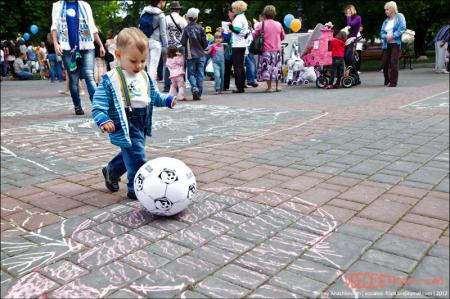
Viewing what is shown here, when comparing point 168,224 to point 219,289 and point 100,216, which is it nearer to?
point 100,216

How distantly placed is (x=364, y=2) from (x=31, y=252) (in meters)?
10.1

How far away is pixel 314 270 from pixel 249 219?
816 mm

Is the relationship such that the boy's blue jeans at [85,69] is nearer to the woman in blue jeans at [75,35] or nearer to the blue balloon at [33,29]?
the woman in blue jeans at [75,35]

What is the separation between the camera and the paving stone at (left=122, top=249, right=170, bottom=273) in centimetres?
251

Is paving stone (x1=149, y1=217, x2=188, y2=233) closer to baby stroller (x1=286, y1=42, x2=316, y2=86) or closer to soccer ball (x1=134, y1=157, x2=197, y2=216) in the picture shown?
soccer ball (x1=134, y1=157, x2=197, y2=216)

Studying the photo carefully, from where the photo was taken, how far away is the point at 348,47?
33.8ft

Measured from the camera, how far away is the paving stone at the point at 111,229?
2994mm

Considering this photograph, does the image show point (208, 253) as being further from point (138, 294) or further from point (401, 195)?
point (401, 195)

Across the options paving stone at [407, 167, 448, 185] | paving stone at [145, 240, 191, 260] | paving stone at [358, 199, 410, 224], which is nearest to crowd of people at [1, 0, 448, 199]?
paving stone at [145, 240, 191, 260]

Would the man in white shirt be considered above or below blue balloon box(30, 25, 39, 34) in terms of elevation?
below

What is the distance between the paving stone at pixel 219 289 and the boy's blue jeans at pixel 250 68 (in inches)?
423

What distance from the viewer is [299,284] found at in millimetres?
2260

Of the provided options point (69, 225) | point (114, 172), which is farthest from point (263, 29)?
point (69, 225)

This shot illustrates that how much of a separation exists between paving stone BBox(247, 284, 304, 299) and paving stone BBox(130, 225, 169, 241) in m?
0.89
